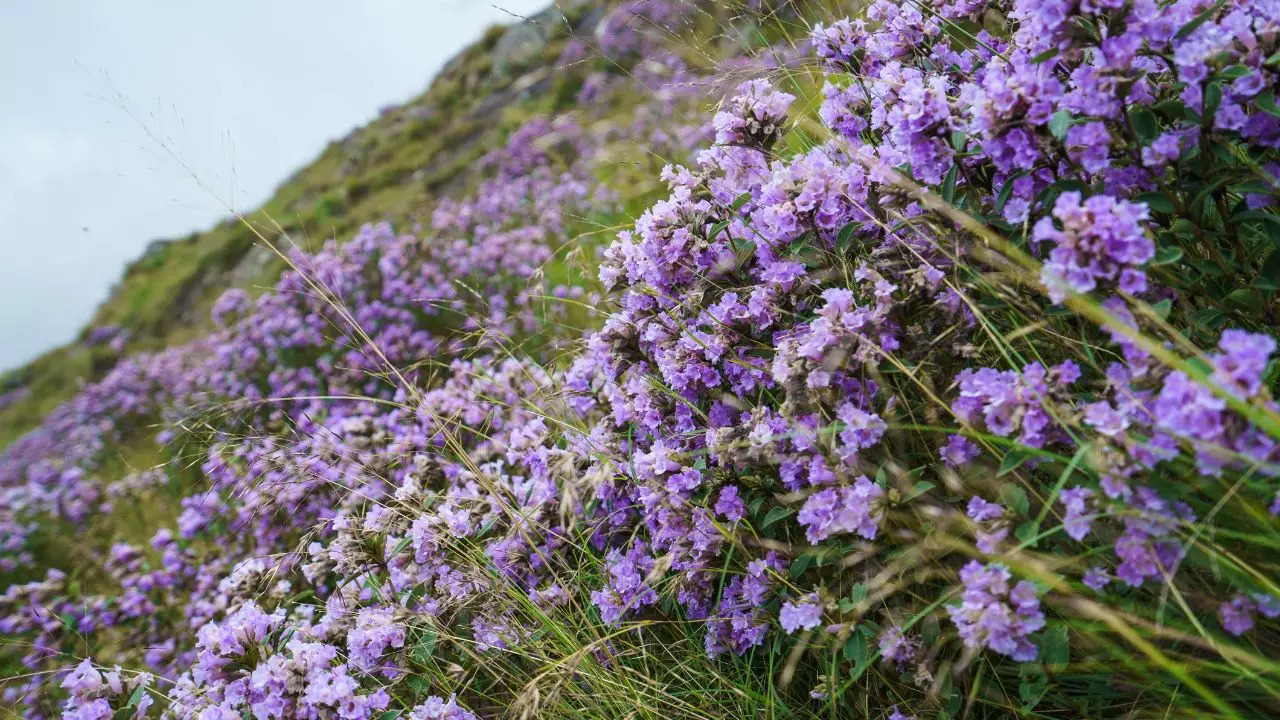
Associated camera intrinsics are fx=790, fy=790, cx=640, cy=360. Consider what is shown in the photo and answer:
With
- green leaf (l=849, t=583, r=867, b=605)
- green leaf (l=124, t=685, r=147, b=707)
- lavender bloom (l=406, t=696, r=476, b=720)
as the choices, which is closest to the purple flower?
green leaf (l=849, t=583, r=867, b=605)

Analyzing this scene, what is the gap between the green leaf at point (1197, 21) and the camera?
1.63 m

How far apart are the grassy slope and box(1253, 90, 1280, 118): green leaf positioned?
12.7m

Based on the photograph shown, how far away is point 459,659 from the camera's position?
257cm

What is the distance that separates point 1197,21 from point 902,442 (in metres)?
1.11

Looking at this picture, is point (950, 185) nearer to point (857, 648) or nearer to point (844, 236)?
point (844, 236)

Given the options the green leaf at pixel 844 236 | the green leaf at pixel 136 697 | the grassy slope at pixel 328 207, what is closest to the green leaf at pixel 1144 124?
the green leaf at pixel 844 236

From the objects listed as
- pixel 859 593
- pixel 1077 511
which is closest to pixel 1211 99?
pixel 1077 511

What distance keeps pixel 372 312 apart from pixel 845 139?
542cm

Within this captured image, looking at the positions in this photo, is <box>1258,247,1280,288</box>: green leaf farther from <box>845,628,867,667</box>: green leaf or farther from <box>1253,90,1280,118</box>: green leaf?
<box>845,628,867,667</box>: green leaf

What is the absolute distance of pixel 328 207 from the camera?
20.0m

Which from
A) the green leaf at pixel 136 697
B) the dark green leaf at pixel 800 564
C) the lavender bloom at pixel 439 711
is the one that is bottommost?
the dark green leaf at pixel 800 564

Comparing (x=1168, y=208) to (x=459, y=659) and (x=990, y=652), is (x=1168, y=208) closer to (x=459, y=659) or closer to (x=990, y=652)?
(x=990, y=652)

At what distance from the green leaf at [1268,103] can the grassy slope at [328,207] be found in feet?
41.7

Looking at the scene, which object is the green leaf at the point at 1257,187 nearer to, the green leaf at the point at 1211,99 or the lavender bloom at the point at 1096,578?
the green leaf at the point at 1211,99
